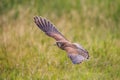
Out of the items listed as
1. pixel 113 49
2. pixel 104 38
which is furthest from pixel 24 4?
pixel 113 49

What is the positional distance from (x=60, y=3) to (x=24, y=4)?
0.55 metres

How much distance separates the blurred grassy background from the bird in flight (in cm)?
34

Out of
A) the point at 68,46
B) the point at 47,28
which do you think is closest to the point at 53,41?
the point at 47,28

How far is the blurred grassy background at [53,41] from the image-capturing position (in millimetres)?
5387

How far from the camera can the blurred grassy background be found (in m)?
5.39

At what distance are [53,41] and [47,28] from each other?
36.4 inches

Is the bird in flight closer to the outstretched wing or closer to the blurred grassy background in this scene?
the outstretched wing

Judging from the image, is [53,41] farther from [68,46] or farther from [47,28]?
[68,46]

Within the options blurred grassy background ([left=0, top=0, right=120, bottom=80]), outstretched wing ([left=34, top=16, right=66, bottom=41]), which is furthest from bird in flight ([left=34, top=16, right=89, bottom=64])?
blurred grassy background ([left=0, top=0, right=120, bottom=80])

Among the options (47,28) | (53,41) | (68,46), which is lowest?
(68,46)

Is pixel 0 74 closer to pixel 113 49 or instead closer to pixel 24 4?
pixel 113 49

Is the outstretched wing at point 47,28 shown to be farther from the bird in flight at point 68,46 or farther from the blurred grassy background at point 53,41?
the blurred grassy background at point 53,41

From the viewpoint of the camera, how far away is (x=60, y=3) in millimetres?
7797

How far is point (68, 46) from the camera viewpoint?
5.11m
